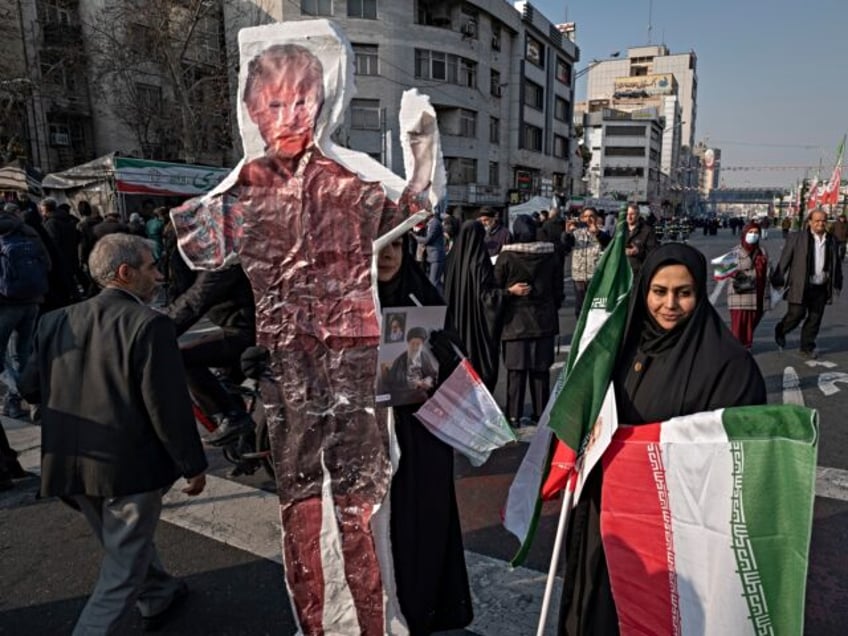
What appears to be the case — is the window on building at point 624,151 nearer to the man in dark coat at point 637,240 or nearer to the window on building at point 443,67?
the window on building at point 443,67

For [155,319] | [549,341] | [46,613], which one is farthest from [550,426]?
[549,341]

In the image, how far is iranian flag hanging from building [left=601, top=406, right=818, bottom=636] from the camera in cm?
180

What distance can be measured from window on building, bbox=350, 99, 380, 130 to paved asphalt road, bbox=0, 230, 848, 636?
29492 mm

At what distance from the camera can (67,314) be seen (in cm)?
236

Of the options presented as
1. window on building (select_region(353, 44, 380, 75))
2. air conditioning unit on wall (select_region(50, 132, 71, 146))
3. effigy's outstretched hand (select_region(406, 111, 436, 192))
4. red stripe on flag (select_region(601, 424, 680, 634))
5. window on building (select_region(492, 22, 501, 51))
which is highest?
window on building (select_region(492, 22, 501, 51))

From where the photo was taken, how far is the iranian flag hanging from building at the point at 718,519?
1.80 m

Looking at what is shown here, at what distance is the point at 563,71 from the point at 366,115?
26240 mm

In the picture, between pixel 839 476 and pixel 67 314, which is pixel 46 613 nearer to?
pixel 67 314

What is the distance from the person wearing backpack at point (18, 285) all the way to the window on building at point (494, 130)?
35.4 meters

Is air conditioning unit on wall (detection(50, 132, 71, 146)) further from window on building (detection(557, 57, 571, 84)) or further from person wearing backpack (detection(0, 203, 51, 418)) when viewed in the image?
window on building (detection(557, 57, 571, 84))

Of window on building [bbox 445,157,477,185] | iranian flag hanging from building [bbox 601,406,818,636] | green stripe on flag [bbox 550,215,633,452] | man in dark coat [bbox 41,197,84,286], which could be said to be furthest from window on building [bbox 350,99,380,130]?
iranian flag hanging from building [bbox 601,406,818,636]

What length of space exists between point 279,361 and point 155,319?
543mm

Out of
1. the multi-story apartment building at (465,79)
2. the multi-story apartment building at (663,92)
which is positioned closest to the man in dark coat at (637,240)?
the multi-story apartment building at (465,79)

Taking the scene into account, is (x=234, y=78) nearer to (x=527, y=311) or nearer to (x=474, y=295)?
(x=474, y=295)
